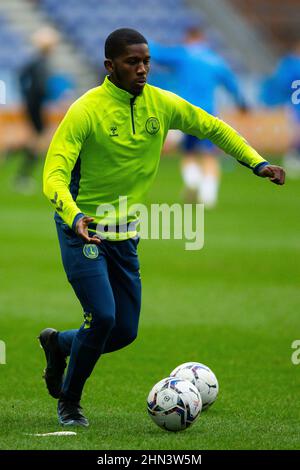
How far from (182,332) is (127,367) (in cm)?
154

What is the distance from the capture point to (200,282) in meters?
13.3

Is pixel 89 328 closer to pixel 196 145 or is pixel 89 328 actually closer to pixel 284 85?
pixel 196 145

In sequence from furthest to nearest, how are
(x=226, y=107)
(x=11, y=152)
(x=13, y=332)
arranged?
(x=226, y=107)
(x=11, y=152)
(x=13, y=332)

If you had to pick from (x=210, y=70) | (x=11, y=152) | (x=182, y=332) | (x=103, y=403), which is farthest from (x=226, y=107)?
(x=103, y=403)

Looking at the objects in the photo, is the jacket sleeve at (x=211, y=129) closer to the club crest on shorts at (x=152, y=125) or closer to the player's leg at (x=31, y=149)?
the club crest on shorts at (x=152, y=125)

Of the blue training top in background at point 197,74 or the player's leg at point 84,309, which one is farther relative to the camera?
the blue training top in background at point 197,74

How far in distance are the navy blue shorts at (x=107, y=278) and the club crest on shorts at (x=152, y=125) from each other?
65 cm

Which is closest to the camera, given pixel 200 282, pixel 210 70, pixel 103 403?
pixel 103 403

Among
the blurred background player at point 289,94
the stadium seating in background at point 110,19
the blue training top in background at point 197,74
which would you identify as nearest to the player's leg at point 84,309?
the blue training top in background at point 197,74

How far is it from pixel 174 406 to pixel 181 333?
373 cm

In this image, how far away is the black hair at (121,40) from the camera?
262 inches

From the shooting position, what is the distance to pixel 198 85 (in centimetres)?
2058

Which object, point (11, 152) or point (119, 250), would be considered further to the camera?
point (11, 152)
